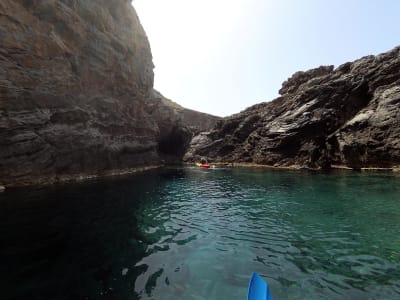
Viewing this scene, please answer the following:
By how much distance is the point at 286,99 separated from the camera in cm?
7350

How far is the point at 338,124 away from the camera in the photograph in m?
52.8

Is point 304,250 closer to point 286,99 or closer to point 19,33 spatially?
point 19,33

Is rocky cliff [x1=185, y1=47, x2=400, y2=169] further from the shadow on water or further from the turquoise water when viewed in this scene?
the shadow on water

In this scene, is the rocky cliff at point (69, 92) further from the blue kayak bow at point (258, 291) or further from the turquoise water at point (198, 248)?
the blue kayak bow at point (258, 291)

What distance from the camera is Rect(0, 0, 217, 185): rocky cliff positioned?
29.1 metres

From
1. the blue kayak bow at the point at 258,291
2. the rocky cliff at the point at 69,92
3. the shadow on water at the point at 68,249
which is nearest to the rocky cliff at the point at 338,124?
the rocky cliff at the point at 69,92

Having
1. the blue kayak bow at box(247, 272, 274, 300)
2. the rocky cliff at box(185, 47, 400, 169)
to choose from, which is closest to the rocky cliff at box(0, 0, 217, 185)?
the blue kayak bow at box(247, 272, 274, 300)

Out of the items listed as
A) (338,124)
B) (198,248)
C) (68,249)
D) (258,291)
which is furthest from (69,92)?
(338,124)

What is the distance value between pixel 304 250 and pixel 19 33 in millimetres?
38411

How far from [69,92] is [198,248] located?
34442 millimetres

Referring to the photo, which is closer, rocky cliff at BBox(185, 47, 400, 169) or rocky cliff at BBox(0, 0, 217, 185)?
rocky cliff at BBox(0, 0, 217, 185)

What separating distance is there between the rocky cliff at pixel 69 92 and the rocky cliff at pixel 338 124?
1225 inches

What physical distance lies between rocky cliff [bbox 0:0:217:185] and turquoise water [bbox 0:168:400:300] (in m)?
11.8

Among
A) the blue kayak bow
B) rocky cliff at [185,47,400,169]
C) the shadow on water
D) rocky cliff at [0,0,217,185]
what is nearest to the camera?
the blue kayak bow
